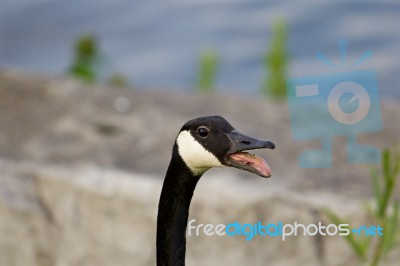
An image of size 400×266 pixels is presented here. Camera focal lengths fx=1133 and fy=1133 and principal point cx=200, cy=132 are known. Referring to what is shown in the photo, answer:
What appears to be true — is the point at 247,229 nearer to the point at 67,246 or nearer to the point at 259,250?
the point at 259,250

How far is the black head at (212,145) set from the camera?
9.25ft

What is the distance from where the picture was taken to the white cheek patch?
2832mm

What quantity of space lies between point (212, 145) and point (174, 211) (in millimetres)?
295

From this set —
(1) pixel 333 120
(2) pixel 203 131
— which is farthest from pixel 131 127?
(2) pixel 203 131

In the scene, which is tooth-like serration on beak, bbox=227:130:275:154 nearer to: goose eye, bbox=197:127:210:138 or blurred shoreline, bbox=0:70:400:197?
goose eye, bbox=197:127:210:138

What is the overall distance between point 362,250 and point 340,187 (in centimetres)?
100

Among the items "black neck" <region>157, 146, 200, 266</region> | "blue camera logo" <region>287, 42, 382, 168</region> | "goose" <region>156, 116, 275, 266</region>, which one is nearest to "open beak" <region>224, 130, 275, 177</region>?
"goose" <region>156, 116, 275, 266</region>

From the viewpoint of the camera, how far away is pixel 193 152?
9.31 ft

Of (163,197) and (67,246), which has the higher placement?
(163,197)

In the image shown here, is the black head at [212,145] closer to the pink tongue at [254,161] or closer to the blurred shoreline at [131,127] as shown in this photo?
the pink tongue at [254,161]

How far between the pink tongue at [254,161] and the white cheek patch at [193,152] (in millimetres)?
51

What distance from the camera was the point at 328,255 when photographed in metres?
4.29

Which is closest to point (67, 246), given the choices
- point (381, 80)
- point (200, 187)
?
point (200, 187)

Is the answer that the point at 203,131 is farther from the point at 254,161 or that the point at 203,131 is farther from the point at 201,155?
the point at 254,161
